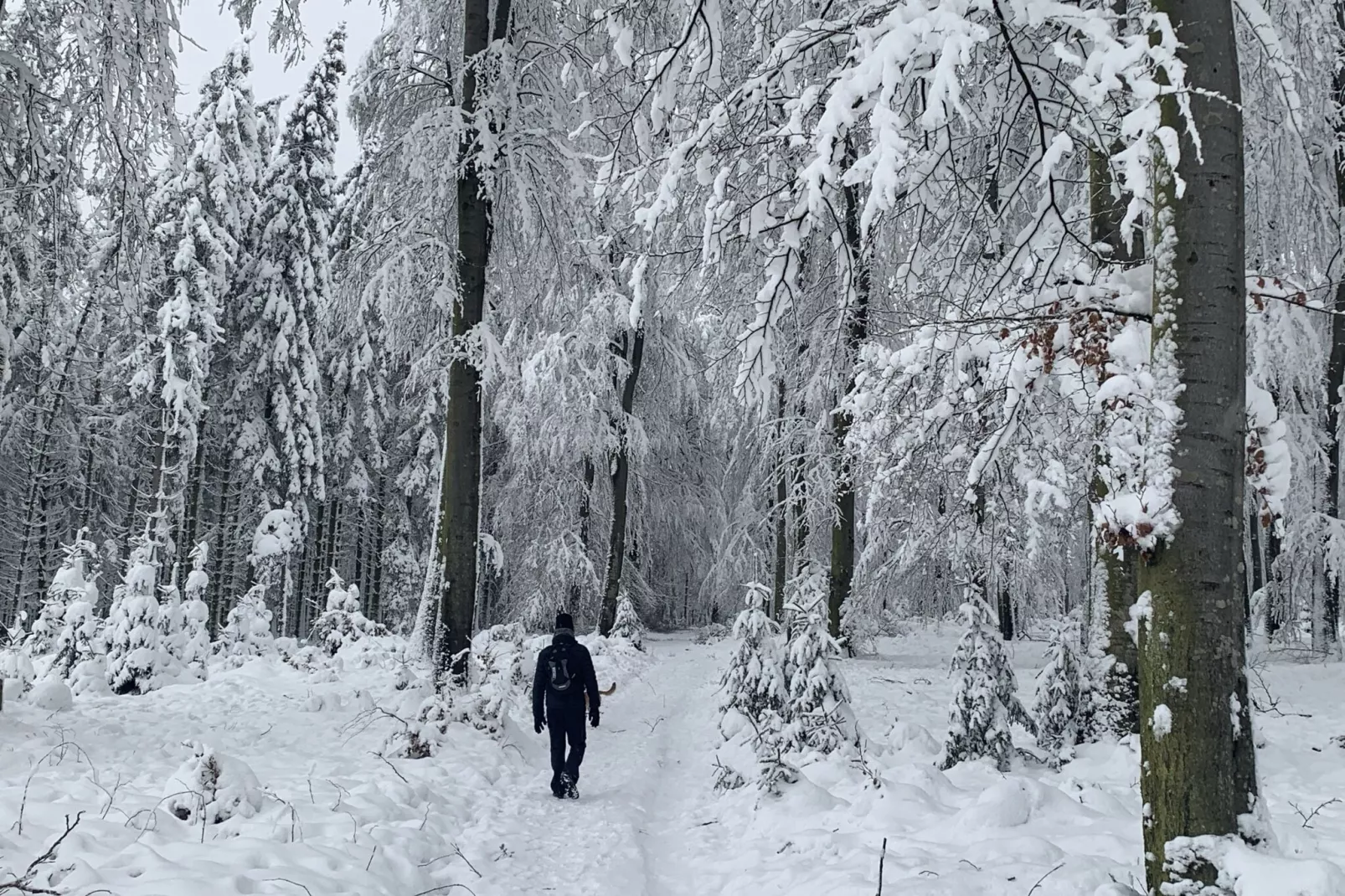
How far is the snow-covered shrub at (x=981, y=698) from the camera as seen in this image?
6.46 m

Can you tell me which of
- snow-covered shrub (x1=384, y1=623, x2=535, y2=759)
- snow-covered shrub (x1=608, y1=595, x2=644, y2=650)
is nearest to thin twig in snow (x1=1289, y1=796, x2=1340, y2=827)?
snow-covered shrub (x1=384, y1=623, x2=535, y2=759)

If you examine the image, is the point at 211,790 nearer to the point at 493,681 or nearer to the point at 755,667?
the point at 493,681

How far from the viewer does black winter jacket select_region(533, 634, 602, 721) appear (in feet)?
23.4

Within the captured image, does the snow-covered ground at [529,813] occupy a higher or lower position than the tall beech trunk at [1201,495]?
Answer: lower

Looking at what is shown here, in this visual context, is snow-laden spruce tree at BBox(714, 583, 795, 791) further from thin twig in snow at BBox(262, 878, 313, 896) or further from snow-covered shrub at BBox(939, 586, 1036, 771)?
thin twig in snow at BBox(262, 878, 313, 896)

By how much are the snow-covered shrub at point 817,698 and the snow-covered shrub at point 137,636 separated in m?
7.30

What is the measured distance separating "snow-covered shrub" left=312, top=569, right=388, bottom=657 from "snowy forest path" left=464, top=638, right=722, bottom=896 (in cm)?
523

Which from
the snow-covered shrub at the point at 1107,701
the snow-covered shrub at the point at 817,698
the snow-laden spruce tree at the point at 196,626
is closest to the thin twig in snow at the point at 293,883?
the snow-covered shrub at the point at 817,698

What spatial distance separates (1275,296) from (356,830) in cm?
555

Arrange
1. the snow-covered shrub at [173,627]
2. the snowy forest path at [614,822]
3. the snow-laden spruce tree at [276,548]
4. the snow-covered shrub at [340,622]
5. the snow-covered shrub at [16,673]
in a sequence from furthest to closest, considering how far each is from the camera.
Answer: the snow-laden spruce tree at [276,548] < the snow-covered shrub at [340,622] < the snow-covered shrub at [173,627] < the snow-covered shrub at [16,673] < the snowy forest path at [614,822]

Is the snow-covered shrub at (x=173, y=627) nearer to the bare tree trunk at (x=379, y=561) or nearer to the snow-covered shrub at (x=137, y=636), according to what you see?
the snow-covered shrub at (x=137, y=636)

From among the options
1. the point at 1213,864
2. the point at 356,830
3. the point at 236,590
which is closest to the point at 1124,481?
the point at 1213,864

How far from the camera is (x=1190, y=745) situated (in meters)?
2.99

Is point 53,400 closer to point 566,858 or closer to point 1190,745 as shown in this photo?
point 566,858
